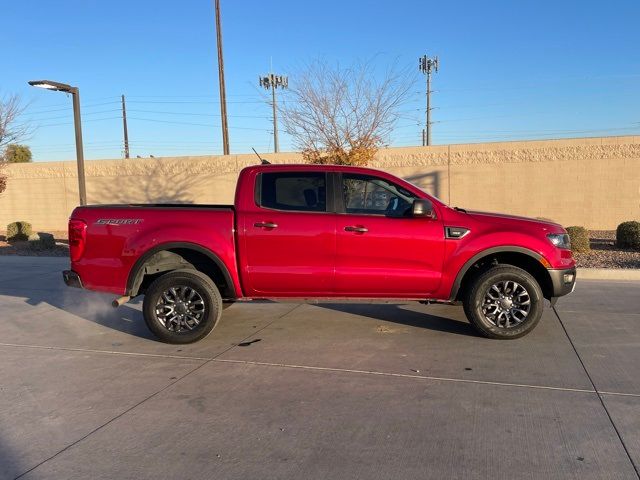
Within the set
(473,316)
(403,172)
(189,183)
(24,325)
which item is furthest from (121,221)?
(189,183)

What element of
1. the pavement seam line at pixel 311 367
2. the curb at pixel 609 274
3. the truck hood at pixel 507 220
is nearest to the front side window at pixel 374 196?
the truck hood at pixel 507 220

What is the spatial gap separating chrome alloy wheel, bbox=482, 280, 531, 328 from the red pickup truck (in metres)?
0.01

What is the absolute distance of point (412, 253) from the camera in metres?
5.75

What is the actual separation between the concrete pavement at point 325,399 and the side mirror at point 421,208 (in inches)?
56.8

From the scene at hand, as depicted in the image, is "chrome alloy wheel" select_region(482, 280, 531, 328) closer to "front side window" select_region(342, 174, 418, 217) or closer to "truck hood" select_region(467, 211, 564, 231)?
"truck hood" select_region(467, 211, 564, 231)

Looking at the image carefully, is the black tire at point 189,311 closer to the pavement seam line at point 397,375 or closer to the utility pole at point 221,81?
the pavement seam line at point 397,375

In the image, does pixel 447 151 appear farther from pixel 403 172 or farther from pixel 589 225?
pixel 589 225

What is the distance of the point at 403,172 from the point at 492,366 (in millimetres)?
12824

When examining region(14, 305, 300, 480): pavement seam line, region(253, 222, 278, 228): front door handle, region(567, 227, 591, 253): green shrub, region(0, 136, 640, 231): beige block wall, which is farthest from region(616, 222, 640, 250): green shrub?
region(14, 305, 300, 480): pavement seam line

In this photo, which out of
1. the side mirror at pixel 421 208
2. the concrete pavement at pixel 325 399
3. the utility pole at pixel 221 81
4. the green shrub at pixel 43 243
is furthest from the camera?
the utility pole at pixel 221 81

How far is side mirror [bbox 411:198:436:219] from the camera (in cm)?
553

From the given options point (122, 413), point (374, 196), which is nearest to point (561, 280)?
point (374, 196)

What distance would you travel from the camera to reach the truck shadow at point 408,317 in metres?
6.52

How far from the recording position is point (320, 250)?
578cm
